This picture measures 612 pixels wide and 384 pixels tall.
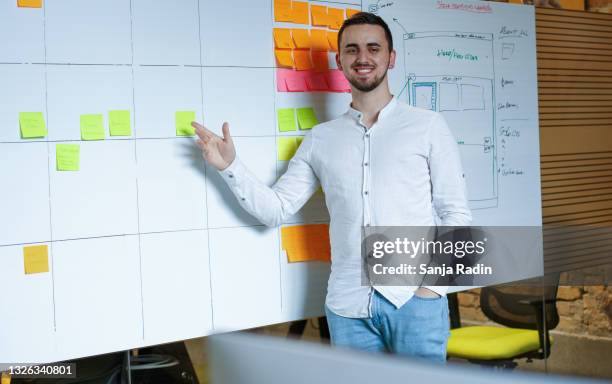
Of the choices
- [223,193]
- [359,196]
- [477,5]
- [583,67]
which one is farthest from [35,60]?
[583,67]

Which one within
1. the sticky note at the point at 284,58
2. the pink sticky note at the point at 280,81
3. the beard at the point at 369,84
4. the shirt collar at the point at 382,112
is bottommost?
the shirt collar at the point at 382,112

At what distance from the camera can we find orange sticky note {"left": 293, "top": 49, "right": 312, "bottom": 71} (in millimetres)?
2767

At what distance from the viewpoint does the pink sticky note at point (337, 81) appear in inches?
113

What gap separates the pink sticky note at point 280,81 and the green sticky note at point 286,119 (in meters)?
0.07

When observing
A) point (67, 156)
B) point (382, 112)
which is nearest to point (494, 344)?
point (382, 112)

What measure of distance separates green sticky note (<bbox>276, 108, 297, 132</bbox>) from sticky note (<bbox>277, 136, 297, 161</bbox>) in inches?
1.3

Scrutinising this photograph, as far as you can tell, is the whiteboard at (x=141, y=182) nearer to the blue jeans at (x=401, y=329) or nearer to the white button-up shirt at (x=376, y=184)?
the white button-up shirt at (x=376, y=184)

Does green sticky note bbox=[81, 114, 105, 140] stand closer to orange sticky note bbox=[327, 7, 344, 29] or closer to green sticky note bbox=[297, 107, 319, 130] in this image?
green sticky note bbox=[297, 107, 319, 130]

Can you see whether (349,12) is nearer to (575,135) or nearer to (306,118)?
(306,118)

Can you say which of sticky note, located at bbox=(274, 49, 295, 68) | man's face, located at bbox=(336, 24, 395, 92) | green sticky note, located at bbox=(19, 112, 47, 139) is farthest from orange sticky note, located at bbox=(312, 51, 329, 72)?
green sticky note, located at bbox=(19, 112, 47, 139)

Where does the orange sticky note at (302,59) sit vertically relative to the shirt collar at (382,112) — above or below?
above

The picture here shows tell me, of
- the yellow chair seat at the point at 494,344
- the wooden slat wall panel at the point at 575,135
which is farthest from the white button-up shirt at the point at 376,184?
the wooden slat wall panel at the point at 575,135

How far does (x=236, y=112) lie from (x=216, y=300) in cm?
65

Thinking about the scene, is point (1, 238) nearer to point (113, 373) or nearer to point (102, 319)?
point (102, 319)
